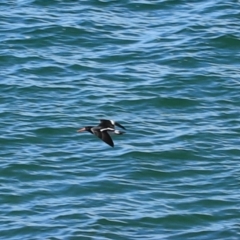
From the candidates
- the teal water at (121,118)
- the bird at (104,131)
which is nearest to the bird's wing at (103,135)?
the bird at (104,131)

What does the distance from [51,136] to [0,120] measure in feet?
3.84

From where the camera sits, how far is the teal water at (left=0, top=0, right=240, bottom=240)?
15.9m

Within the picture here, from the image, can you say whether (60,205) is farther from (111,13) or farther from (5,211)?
(111,13)

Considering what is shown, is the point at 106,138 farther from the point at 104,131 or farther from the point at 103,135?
the point at 104,131

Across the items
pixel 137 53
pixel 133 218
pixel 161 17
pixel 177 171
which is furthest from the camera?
pixel 161 17

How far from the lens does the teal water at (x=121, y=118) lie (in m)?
15.9

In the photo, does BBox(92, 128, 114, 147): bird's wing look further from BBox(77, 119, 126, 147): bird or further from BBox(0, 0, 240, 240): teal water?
BBox(0, 0, 240, 240): teal water

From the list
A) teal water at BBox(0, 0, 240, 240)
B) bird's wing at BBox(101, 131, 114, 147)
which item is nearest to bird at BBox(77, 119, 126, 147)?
bird's wing at BBox(101, 131, 114, 147)

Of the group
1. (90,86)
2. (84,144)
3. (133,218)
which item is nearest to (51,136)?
(84,144)

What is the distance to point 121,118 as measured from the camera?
760 inches

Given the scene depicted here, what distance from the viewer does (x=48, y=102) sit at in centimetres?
1989

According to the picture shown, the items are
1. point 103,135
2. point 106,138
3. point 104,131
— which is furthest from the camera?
point 104,131

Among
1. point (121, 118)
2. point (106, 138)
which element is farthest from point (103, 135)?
point (121, 118)

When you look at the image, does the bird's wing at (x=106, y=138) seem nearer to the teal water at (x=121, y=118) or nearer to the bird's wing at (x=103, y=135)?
the bird's wing at (x=103, y=135)
